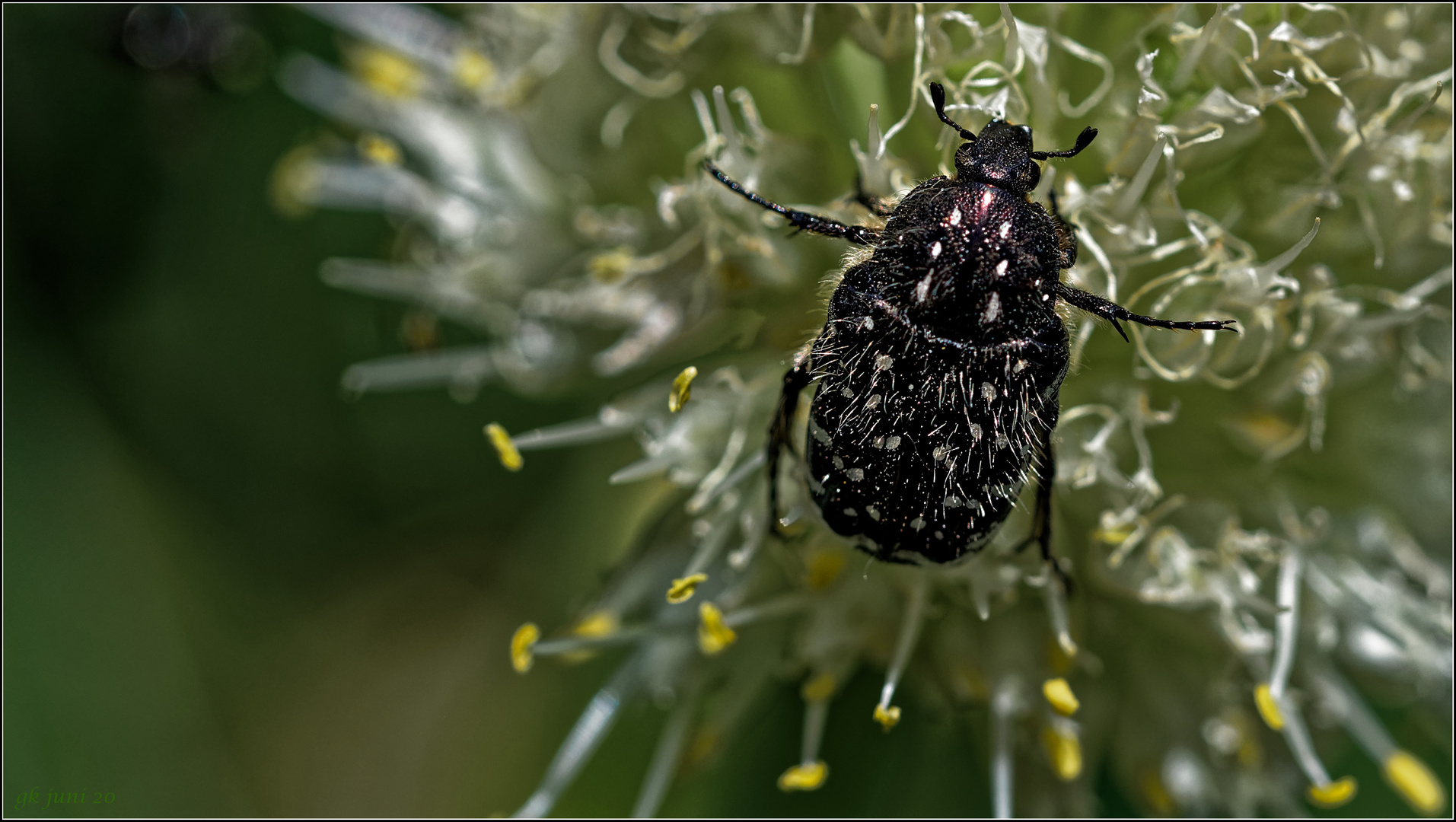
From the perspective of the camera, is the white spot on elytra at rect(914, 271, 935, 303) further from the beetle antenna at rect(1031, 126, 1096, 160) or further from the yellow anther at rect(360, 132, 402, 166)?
the yellow anther at rect(360, 132, 402, 166)

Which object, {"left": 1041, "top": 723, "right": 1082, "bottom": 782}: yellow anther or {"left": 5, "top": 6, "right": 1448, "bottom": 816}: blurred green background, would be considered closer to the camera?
{"left": 1041, "top": 723, "right": 1082, "bottom": 782}: yellow anther

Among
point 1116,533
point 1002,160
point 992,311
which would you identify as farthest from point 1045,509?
point 1002,160

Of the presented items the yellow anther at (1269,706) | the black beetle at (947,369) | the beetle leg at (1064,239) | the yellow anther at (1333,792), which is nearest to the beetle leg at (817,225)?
the black beetle at (947,369)

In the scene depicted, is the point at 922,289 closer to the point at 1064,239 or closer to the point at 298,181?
the point at 1064,239

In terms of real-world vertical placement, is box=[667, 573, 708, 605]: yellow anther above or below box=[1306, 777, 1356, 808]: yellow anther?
above

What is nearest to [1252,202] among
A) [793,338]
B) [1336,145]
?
[1336,145]

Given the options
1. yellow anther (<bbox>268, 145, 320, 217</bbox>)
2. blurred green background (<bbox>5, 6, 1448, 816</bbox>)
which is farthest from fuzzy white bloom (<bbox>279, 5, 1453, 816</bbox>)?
yellow anther (<bbox>268, 145, 320, 217</bbox>)

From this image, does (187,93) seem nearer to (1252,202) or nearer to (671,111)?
(671,111)
